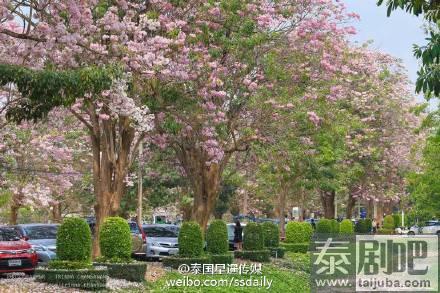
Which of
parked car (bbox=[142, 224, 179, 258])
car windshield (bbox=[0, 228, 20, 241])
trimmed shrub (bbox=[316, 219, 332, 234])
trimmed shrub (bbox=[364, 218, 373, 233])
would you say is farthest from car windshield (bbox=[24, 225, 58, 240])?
trimmed shrub (bbox=[364, 218, 373, 233])

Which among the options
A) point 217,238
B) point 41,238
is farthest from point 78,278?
point 217,238

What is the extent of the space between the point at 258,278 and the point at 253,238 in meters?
6.95

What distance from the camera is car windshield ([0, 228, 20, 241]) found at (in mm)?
20344

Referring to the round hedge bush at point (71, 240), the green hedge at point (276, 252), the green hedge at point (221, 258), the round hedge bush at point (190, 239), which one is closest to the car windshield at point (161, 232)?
the green hedge at point (276, 252)

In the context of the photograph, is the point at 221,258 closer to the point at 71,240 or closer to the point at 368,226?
the point at 71,240

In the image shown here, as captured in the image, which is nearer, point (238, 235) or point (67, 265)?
point (67, 265)

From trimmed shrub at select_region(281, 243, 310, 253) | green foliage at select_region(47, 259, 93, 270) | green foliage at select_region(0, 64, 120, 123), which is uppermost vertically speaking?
green foliage at select_region(0, 64, 120, 123)

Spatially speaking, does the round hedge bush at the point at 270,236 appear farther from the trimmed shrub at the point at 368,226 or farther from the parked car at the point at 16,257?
the trimmed shrub at the point at 368,226

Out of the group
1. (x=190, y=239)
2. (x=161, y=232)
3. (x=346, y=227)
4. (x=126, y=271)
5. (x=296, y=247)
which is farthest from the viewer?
(x=346, y=227)

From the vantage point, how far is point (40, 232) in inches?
947

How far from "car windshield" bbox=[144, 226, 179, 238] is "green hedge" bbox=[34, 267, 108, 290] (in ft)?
41.6

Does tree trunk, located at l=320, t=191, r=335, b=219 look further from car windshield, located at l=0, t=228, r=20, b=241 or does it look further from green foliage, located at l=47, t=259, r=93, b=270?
green foliage, located at l=47, t=259, r=93, b=270

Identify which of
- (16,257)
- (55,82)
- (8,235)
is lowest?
(16,257)

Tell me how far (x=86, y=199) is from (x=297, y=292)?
29893 mm
